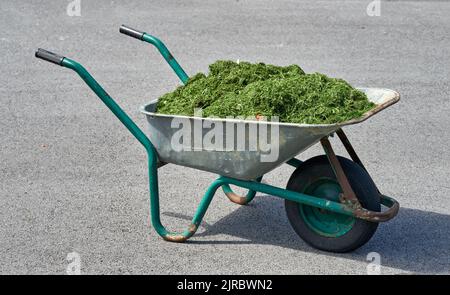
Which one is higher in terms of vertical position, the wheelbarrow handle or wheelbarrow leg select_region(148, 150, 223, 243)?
the wheelbarrow handle

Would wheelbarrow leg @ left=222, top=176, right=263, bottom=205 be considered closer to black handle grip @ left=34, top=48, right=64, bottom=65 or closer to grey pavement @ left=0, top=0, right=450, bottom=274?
grey pavement @ left=0, top=0, right=450, bottom=274

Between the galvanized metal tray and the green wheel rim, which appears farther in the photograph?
the green wheel rim

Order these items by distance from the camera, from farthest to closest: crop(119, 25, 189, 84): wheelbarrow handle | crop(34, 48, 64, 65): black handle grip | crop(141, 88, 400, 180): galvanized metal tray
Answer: crop(119, 25, 189, 84): wheelbarrow handle
crop(34, 48, 64, 65): black handle grip
crop(141, 88, 400, 180): galvanized metal tray

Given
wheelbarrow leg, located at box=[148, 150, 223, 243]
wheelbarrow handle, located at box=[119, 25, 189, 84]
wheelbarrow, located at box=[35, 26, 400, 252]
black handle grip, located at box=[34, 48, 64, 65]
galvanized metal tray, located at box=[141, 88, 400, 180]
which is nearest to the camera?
galvanized metal tray, located at box=[141, 88, 400, 180]

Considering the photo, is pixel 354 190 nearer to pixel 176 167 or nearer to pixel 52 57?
Answer: pixel 52 57

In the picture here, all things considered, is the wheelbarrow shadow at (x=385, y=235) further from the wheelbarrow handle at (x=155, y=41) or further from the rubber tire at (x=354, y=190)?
the wheelbarrow handle at (x=155, y=41)

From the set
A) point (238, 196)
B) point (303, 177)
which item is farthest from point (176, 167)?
point (303, 177)

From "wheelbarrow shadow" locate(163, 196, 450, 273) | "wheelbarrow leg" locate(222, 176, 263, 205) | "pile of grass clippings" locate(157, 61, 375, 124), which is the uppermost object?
"pile of grass clippings" locate(157, 61, 375, 124)

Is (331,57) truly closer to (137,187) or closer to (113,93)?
(113,93)

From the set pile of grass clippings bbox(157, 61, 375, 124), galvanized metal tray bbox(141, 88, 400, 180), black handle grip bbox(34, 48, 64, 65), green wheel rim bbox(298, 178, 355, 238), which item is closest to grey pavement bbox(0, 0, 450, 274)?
green wheel rim bbox(298, 178, 355, 238)

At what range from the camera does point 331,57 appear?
9047 mm

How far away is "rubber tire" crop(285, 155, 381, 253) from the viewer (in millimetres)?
4582

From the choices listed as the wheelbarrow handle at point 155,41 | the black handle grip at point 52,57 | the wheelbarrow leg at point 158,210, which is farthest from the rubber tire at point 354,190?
the black handle grip at point 52,57
